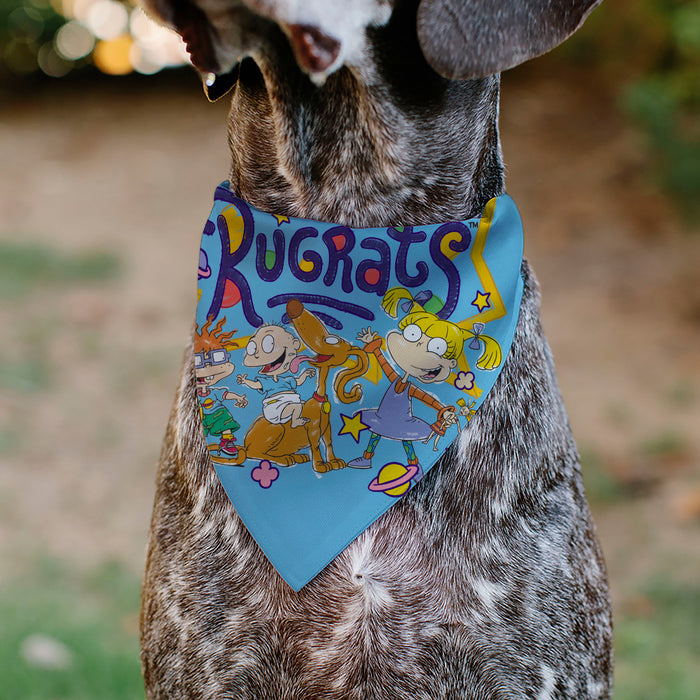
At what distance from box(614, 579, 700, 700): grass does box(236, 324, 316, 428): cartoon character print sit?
2.45 m

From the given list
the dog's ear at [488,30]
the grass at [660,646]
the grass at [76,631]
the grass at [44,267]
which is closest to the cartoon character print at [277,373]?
the dog's ear at [488,30]

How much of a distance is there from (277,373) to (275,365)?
20 millimetres

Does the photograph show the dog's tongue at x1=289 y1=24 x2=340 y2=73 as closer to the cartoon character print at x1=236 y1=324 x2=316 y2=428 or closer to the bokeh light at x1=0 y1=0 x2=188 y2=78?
the cartoon character print at x1=236 y1=324 x2=316 y2=428

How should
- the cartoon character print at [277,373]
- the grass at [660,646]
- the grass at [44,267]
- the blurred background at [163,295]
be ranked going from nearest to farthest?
the cartoon character print at [277,373] < the grass at [660,646] < the blurred background at [163,295] < the grass at [44,267]

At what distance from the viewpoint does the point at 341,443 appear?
231cm

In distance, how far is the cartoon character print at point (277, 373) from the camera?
2316 millimetres

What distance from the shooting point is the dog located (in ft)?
7.05

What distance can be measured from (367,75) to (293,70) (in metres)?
0.16

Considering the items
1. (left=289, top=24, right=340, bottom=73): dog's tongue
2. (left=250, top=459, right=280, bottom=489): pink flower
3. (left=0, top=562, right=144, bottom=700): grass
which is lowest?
(left=0, top=562, right=144, bottom=700): grass

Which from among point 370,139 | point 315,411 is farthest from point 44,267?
point 370,139

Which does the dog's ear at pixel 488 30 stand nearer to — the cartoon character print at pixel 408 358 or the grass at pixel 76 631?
the cartoon character print at pixel 408 358

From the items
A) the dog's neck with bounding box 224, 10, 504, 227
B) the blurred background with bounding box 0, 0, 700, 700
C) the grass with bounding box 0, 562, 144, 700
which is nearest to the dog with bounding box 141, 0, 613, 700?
the dog's neck with bounding box 224, 10, 504, 227

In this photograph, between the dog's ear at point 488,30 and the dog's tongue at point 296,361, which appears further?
the dog's tongue at point 296,361

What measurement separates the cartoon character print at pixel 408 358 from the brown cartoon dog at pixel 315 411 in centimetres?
5
